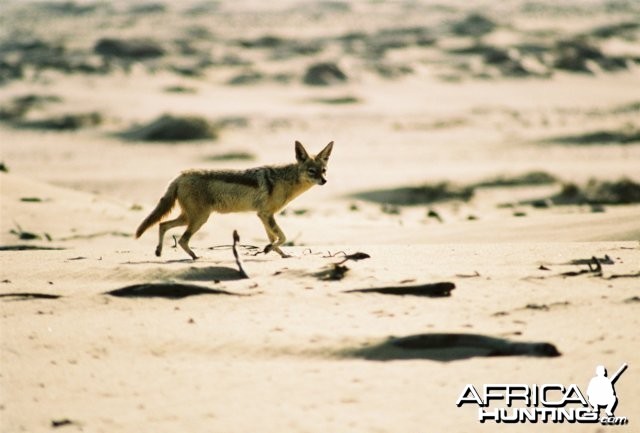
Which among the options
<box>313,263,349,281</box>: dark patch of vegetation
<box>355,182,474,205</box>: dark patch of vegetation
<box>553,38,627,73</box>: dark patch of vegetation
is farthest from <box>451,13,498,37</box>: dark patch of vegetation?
<box>313,263,349,281</box>: dark patch of vegetation

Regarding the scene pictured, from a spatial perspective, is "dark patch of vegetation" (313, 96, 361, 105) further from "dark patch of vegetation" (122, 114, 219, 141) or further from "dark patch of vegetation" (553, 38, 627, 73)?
"dark patch of vegetation" (553, 38, 627, 73)

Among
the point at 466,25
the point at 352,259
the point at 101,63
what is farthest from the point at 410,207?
the point at 466,25

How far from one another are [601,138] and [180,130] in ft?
28.3

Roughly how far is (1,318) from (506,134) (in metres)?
17.4

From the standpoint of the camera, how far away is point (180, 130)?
888 inches

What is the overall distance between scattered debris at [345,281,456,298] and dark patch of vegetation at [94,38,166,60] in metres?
31.2

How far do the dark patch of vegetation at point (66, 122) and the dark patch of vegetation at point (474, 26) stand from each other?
72.9 feet

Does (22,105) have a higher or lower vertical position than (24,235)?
higher

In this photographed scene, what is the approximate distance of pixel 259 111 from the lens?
26.1m

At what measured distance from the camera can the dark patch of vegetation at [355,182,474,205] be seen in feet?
53.8

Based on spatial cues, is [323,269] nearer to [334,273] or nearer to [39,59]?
[334,273]

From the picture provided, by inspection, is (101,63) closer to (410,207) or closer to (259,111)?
(259,111)

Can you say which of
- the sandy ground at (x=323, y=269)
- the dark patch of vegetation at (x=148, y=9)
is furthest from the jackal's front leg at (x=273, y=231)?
the dark patch of vegetation at (x=148, y=9)

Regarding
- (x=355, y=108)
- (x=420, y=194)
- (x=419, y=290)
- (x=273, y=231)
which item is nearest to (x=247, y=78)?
(x=355, y=108)
